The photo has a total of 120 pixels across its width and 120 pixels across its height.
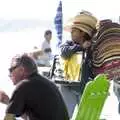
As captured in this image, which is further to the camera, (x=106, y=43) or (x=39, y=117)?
(x=106, y=43)

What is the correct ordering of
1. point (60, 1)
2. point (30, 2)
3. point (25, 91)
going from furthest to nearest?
point (30, 2), point (60, 1), point (25, 91)

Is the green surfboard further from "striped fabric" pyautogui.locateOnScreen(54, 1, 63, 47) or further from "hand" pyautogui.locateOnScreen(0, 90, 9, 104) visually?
"striped fabric" pyautogui.locateOnScreen(54, 1, 63, 47)

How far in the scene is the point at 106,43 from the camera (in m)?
5.49

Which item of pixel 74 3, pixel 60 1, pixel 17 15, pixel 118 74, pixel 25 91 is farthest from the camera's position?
pixel 17 15

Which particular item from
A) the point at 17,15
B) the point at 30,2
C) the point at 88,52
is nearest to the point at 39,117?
the point at 88,52

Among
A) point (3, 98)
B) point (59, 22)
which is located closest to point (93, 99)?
point (3, 98)

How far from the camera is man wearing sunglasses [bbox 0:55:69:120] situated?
3898 mm

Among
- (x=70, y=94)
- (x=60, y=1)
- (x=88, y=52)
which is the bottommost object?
(x=70, y=94)

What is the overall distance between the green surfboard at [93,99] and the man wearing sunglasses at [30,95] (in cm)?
47

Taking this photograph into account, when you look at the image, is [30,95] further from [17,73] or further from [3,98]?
[3,98]

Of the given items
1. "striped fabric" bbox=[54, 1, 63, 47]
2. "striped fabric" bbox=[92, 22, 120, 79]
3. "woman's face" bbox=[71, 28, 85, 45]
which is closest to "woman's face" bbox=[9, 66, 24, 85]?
"striped fabric" bbox=[92, 22, 120, 79]

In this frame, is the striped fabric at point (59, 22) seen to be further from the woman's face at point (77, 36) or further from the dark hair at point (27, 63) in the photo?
the dark hair at point (27, 63)

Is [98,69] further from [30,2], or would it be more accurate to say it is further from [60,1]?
[30,2]

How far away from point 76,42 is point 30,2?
1234cm
